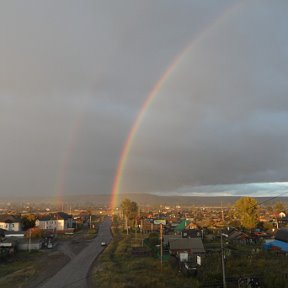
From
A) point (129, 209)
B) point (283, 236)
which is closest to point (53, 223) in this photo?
point (129, 209)

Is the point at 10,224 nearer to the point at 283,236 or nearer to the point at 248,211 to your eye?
Result: the point at 248,211

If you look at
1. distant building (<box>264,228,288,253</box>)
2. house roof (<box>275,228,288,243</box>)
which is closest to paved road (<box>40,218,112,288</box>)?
distant building (<box>264,228,288,253</box>)

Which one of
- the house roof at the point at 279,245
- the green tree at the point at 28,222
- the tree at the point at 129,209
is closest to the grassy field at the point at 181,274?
the house roof at the point at 279,245

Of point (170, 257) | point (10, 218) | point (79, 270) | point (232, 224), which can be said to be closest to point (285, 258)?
point (170, 257)

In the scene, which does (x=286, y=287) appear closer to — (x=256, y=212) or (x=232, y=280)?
(x=232, y=280)

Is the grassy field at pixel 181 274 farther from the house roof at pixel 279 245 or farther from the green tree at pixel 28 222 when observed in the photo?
the green tree at pixel 28 222

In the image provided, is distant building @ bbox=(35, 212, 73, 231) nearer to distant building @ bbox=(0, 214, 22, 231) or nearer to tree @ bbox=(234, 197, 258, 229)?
distant building @ bbox=(0, 214, 22, 231)

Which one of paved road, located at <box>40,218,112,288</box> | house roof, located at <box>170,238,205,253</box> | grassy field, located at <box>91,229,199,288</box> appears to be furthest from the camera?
house roof, located at <box>170,238,205,253</box>
